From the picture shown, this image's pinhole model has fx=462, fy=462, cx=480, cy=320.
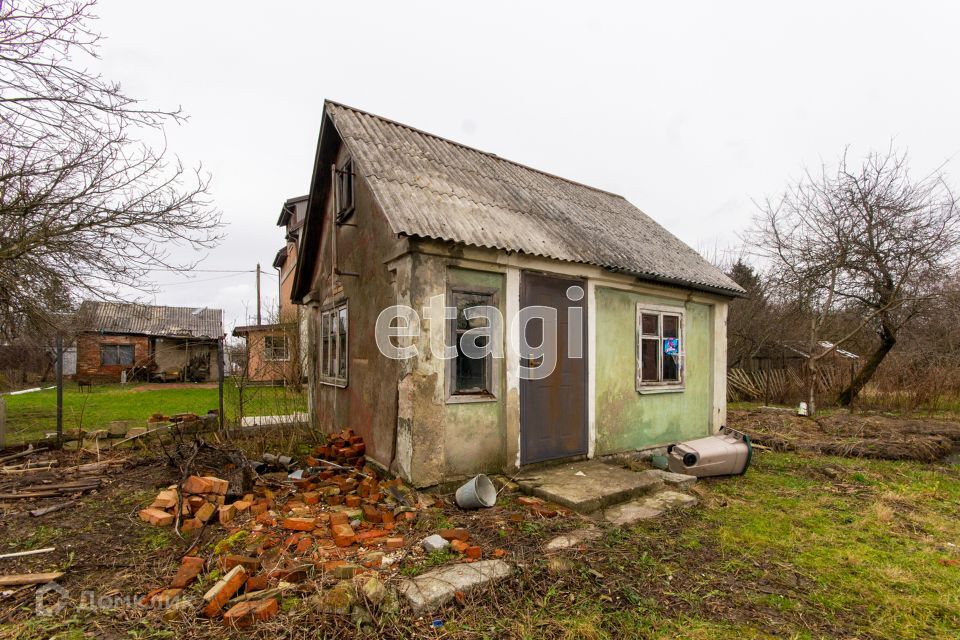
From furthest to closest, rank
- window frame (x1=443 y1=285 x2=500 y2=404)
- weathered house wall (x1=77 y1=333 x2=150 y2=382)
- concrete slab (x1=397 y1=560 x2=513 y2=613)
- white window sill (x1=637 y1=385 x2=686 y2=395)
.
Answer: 1. weathered house wall (x1=77 y1=333 x2=150 y2=382)
2. white window sill (x1=637 y1=385 x2=686 y2=395)
3. window frame (x1=443 y1=285 x2=500 y2=404)
4. concrete slab (x1=397 y1=560 x2=513 y2=613)

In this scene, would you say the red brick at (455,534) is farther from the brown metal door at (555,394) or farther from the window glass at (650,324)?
the window glass at (650,324)

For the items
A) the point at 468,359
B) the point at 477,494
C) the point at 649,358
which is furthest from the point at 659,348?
the point at 477,494

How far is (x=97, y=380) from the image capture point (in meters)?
23.9

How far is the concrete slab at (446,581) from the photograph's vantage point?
3195 mm

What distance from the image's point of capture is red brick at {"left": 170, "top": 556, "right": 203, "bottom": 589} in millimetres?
3367

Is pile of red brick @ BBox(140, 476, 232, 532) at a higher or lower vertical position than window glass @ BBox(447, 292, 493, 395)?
lower

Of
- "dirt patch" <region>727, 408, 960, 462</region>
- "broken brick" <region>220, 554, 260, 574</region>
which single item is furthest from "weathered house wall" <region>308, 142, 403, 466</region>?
"dirt patch" <region>727, 408, 960, 462</region>

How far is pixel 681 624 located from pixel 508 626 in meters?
1.17

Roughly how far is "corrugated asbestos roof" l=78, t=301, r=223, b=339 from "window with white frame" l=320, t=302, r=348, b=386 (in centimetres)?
1956

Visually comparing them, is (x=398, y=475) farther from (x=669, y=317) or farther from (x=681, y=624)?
(x=669, y=317)

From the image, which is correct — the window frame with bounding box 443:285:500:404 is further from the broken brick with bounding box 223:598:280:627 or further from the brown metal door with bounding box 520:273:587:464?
the broken brick with bounding box 223:598:280:627

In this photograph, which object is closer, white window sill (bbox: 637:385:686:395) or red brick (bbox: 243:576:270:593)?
red brick (bbox: 243:576:270:593)

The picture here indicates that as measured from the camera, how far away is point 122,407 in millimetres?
13461

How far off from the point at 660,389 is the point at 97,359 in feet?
93.9
